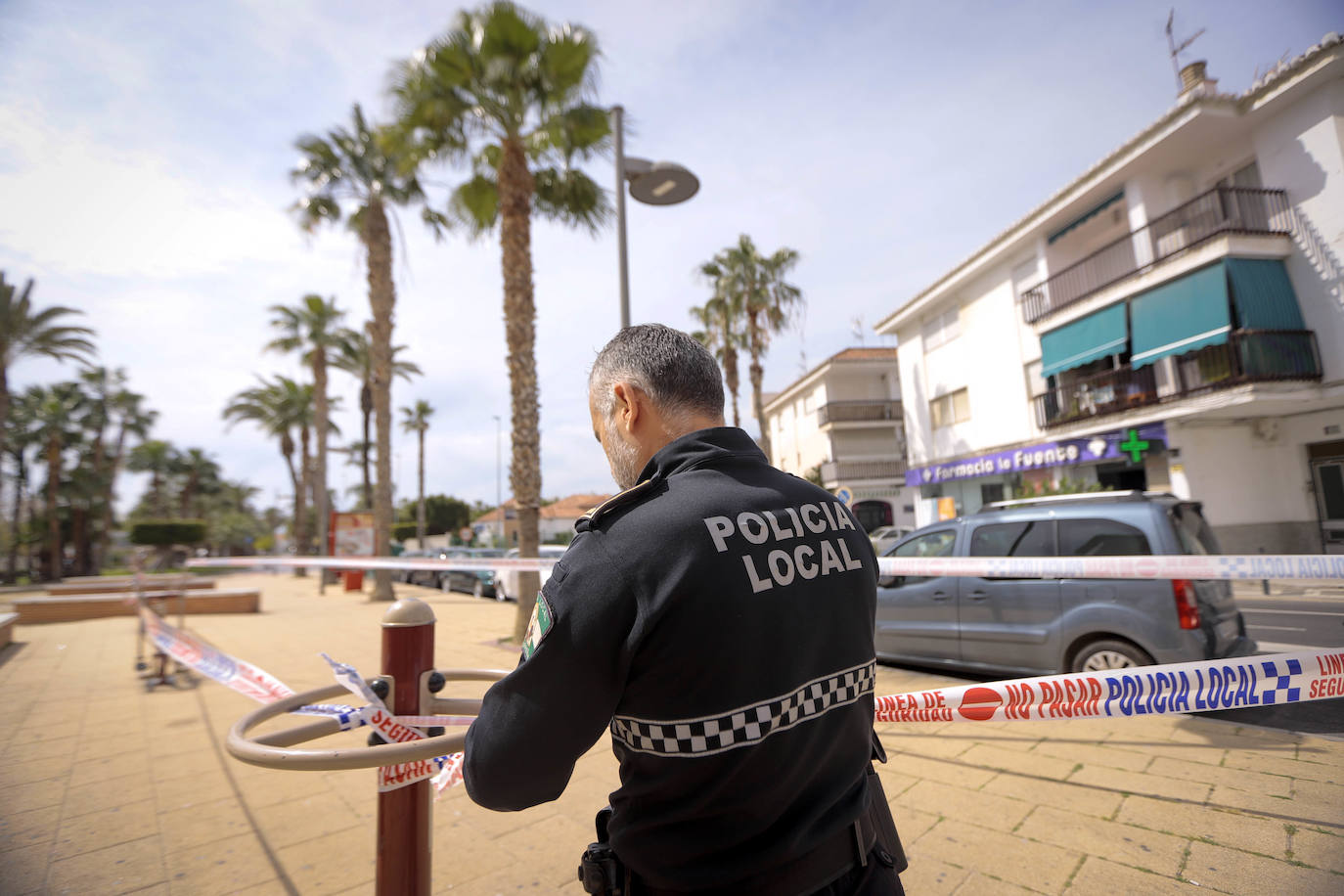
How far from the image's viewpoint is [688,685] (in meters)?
1.03

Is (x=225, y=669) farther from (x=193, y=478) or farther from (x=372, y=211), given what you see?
(x=193, y=478)

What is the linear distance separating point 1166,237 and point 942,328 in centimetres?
879

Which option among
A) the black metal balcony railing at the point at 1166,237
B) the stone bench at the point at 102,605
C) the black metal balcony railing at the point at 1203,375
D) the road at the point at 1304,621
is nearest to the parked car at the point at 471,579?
the stone bench at the point at 102,605

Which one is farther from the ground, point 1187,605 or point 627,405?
point 627,405

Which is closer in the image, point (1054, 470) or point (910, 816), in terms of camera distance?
point (910, 816)

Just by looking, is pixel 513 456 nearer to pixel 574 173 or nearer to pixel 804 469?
pixel 574 173

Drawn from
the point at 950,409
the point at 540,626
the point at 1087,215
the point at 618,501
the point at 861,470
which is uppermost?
the point at 1087,215

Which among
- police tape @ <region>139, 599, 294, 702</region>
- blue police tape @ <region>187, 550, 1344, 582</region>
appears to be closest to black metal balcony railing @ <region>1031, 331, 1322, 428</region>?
blue police tape @ <region>187, 550, 1344, 582</region>

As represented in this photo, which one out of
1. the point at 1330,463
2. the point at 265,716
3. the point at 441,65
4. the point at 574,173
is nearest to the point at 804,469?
the point at 1330,463

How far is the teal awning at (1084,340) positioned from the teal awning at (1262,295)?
9.78 ft

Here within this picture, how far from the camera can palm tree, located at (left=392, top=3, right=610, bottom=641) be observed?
909 centimetres

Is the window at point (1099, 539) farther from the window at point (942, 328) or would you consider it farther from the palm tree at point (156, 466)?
the palm tree at point (156, 466)

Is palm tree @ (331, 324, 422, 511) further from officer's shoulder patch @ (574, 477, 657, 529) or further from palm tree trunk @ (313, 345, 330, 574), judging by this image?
officer's shoulder patch @ (574, 477, 657, 529)

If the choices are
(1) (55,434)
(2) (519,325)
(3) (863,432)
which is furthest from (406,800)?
(1) (55,434)
